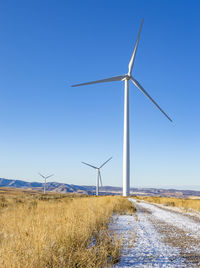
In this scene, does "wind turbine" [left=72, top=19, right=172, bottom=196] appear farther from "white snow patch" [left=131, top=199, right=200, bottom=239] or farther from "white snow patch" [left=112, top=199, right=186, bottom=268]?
"white snow patch" [left=112, top=199, right=186, bottom=268]

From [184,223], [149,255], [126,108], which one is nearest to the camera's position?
[149,255]

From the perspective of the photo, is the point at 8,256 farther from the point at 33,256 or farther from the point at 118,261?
the point at 118,261

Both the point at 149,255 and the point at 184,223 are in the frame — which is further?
the point at 184,223

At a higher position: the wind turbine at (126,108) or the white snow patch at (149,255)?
the wind turbine at (126,108)

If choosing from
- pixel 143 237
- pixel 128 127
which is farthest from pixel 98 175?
pixel 143 237

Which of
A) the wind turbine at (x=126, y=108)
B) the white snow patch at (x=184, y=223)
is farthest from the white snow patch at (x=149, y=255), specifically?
the wind turbine at (x=126, y=108)

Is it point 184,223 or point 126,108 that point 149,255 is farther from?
point 126,108

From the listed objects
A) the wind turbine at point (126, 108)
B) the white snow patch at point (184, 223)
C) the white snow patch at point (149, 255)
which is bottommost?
the white snow patch at point (184, 223)

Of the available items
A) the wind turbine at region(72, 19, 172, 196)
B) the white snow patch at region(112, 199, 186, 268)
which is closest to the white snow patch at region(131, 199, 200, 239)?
the white snow patch at region(112, 199, 186, 268)

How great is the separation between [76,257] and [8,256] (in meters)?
1.45

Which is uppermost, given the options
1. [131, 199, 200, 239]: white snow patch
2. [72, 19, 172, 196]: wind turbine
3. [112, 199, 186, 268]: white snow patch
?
[72, 19, 172, 196]: wind turbine

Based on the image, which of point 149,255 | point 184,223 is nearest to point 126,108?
point 184,223

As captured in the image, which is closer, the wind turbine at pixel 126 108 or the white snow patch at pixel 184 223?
the white snow patch at pixel 184 223

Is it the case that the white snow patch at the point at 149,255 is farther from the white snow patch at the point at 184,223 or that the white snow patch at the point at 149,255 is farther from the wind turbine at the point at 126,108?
the wind turbine at the point at 126,108
